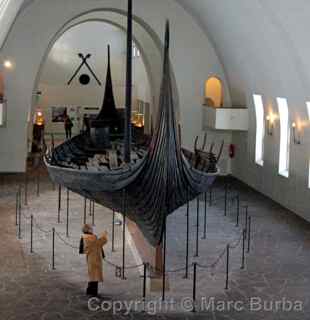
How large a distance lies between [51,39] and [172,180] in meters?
14.5

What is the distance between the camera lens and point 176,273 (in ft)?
45.2

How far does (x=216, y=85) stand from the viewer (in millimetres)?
32125

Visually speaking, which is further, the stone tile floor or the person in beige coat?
the person in beige coat

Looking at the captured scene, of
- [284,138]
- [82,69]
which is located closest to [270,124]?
[284,138]

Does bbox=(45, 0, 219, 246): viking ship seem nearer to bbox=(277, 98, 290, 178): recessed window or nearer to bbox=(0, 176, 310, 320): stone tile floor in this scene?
bbox=(0, 176, 310, 320): stone tile floor

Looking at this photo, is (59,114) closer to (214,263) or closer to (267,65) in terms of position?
(267,65)

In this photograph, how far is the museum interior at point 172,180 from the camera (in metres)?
12.4

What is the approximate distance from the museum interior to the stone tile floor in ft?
0.15

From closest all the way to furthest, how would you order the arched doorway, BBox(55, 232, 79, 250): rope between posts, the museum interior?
1. the museum interior
2. BBox(55, 232, 79, 250): rope between posts
3. the arched doorway

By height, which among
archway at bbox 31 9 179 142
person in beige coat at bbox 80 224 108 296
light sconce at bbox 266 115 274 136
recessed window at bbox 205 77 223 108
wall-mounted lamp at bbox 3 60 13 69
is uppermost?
archway at bbox 31 9 179 142

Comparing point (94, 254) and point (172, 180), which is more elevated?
point (172, 180)

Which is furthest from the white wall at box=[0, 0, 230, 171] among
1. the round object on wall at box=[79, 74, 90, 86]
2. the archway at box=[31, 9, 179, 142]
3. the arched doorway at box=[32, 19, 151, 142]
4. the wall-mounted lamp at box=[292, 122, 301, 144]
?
the round object on wall at box=[79, 74, 90, 86]

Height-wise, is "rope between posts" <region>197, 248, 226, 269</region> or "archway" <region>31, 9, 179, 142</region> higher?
"archway" <region>31, 9, 179, 142</region>

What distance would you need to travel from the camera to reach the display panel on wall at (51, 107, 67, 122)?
41.8 m
